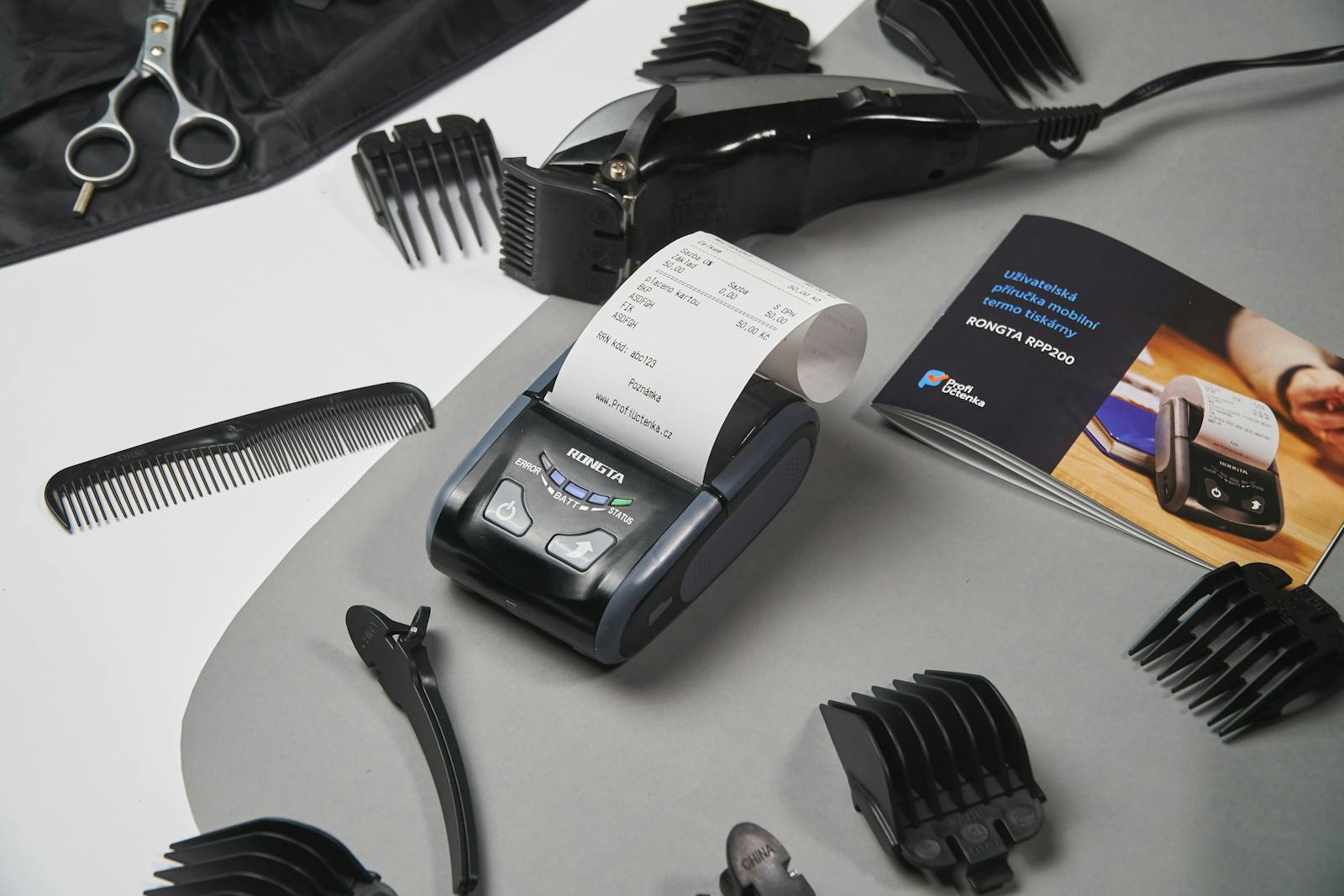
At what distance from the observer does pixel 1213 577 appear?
3.10 ft

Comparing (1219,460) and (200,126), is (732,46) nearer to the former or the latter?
(200,126)

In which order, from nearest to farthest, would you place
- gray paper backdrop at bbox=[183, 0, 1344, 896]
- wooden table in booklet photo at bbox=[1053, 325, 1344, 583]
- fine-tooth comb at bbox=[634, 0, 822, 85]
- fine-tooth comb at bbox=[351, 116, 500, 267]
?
gray paper backdrop at bbox=[183, 0, 1344, 896], wooden table in booklet photo at bbox=[1053, 325, 1344, 583], fine-tooth comb at bbox=[351, 116, 500, 267], fine-tooth comb at bbox=[634, 0, 822, 85]

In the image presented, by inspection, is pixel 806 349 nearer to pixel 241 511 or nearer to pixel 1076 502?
pixel 1076 502

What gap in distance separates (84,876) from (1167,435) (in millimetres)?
904

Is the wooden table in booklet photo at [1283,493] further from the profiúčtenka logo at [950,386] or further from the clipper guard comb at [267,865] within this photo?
the clipper guard comb at [267,865]

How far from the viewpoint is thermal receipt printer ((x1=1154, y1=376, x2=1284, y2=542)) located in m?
1.01

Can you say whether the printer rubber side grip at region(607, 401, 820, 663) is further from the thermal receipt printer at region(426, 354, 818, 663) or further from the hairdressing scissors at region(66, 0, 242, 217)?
the hairdressing scissors at region(66, 0, 242, 217)

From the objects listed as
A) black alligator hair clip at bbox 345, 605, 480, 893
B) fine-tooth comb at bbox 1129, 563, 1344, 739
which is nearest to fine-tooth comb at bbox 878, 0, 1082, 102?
fine-tooth comb at bbox 1129, 563, 1344, 739

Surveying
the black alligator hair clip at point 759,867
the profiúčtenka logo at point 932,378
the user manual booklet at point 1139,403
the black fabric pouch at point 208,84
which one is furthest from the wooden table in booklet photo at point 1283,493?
the black fabric pouch at point 208,84

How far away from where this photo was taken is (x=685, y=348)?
892 millimetres

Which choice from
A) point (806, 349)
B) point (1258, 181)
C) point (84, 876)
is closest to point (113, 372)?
point (84, 876)

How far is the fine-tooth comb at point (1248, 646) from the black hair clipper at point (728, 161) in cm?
52

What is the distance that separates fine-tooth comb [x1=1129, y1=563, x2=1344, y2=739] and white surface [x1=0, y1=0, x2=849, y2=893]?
0.61 m

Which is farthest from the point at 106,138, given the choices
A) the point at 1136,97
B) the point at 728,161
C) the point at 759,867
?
the point at 1136,97
